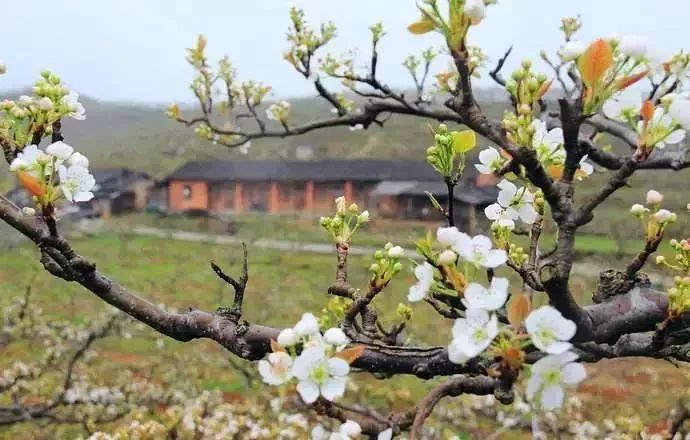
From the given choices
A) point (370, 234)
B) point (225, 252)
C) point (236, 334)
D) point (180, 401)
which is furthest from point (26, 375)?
point (370, 234)

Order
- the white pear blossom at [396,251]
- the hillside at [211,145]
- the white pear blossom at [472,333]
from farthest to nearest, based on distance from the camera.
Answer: the hillside at [211,145]
the white pear blossom at [396,251]
the white pear blossom at [472,333]

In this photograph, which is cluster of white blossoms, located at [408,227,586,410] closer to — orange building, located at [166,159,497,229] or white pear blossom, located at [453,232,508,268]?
white pear blossom, located at [453,232,508,268]

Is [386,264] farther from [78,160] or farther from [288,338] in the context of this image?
[78,160]

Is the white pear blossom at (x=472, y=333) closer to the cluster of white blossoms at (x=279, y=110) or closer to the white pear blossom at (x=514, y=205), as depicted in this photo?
the white pear blossom at (x=514, y=205)

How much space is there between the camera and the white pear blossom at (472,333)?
0.86 metres

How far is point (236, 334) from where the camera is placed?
1.32 metres

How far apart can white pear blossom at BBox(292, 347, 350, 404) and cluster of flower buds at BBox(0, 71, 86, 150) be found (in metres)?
0.87

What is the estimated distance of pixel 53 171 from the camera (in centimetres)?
124

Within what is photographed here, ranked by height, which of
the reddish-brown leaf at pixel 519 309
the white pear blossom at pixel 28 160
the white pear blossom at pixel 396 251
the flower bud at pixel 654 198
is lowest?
the reddish-brown leaf at pixel 519 309

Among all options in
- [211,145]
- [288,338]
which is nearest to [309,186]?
[211,145]

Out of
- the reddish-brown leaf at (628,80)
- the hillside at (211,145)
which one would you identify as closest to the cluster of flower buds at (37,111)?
the reddish-brown leaf at (628,80)

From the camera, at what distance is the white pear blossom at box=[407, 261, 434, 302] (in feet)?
3.19

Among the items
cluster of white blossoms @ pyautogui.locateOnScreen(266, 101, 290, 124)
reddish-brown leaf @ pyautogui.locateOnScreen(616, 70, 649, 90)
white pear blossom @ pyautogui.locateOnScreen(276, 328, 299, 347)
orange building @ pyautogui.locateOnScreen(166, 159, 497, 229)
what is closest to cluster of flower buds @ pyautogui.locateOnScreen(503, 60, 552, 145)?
reddish-brown leaf @ pyautogui.locateOnScreen(616, 70, 649, 90)

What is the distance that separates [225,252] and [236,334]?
21155mm
